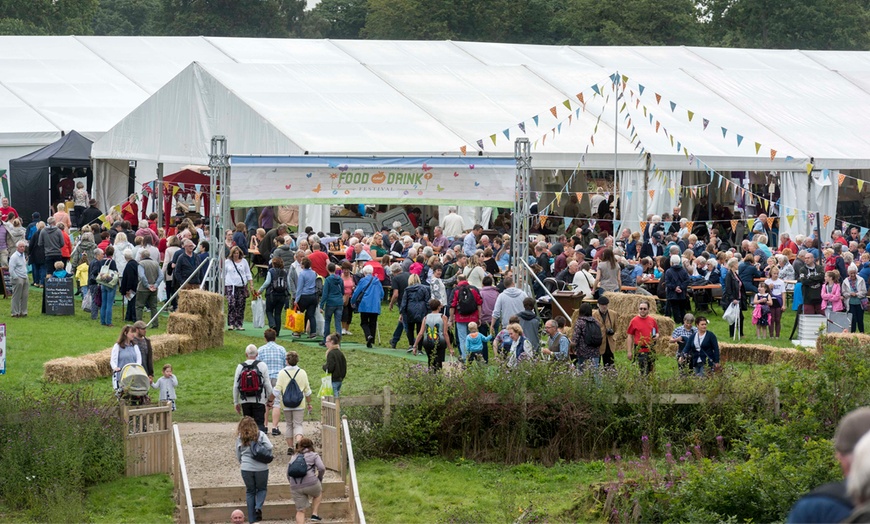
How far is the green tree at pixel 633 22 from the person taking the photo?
208ft

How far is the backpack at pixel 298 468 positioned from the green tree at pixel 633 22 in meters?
52.0

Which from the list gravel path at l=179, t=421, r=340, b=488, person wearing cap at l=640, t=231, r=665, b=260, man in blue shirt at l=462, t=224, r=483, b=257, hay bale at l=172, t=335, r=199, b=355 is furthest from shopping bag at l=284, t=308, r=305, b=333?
person wearing cap at l=640, t=231, r=665, b=260

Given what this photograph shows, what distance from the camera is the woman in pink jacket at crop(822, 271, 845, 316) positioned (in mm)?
20484

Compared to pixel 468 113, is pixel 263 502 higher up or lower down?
lower down

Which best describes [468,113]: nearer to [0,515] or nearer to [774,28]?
[0,515]

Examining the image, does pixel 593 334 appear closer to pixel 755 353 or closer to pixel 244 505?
pixel 755 353

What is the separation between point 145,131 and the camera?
1124 inches

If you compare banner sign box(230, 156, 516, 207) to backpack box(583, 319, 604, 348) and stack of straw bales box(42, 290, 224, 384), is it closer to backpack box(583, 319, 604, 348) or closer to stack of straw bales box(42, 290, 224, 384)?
stack of straw bales box(42, 290, 224, 384)

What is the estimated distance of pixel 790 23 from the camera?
6725 centimetres

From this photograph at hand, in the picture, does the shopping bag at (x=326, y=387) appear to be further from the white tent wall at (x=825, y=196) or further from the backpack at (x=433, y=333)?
the white tent wall at (x=825, y=196)

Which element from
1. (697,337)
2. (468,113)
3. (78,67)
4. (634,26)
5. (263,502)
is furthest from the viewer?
(634,26)

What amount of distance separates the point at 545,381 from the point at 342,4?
67943mm

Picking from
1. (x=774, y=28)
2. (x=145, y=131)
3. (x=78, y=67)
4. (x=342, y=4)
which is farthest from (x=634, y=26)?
(x=145, y=131)

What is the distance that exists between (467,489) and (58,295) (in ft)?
35.7
